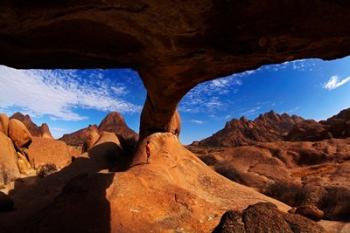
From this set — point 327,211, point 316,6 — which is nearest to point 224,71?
point 316,6

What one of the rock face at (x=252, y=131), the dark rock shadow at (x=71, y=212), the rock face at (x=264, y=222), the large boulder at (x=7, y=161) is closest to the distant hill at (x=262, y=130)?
the rock face at (x=252, y=131)

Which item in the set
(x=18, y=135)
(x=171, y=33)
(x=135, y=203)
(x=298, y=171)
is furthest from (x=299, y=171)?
(x=171, y=33)

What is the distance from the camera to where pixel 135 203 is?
11.0 metres

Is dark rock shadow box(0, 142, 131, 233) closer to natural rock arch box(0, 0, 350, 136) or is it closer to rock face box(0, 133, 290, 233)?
rock face box(0, 133, 290, 233)

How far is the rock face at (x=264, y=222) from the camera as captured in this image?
898cm

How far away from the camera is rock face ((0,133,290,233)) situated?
9773 mm

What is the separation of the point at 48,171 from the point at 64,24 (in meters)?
18.8

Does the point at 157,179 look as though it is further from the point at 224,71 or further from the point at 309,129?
the point at 309,129

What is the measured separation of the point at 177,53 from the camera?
790 centimetres

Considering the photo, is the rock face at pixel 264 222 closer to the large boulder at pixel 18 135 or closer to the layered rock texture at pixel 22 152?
the layered rock texture at pixel 22 152

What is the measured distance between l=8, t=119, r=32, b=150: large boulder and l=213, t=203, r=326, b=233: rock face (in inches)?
743

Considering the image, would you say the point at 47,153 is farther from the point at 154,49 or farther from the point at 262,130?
the point at 262,130

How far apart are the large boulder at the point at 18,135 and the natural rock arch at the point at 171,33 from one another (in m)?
17.7

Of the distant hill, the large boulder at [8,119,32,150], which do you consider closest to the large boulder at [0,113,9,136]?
the large boulder at [8,119,32,150]
